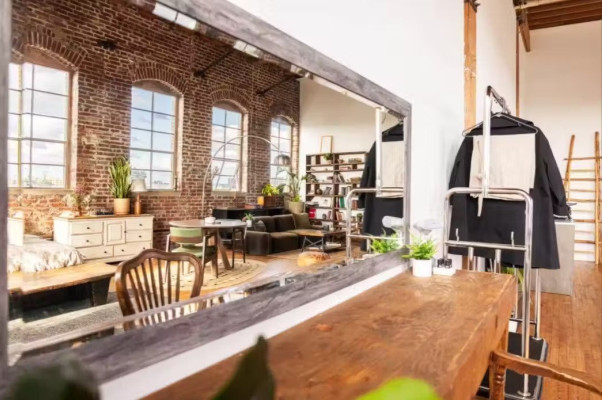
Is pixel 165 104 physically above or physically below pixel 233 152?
above

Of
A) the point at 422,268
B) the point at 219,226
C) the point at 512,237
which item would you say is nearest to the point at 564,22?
the point at 512,237

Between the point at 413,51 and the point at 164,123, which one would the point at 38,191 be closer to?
the point at 164,123

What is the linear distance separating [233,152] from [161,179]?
11.7 inches

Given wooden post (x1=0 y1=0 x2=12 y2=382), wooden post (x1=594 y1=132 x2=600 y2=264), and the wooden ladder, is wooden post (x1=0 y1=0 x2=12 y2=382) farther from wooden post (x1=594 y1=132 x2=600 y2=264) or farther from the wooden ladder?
wooden post (x1=594 y1=132 x2=600 y2=264)

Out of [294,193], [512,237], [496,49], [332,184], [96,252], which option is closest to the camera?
[96,252]

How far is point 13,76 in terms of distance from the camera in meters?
0.76

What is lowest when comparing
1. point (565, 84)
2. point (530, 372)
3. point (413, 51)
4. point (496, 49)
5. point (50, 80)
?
point (530, 372)

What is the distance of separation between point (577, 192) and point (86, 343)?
10062 millimetres

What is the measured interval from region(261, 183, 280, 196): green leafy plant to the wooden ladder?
875 cm

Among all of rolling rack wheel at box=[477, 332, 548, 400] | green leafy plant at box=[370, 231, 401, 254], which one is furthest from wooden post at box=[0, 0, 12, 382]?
rolling rack wheel at box=[477, 332, 548, 400]

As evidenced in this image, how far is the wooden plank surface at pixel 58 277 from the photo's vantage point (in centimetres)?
77

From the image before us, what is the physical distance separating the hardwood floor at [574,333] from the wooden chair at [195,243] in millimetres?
2718

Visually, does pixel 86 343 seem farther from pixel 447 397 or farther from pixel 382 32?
pixel 382 32

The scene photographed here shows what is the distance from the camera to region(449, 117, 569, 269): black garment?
113 inches
